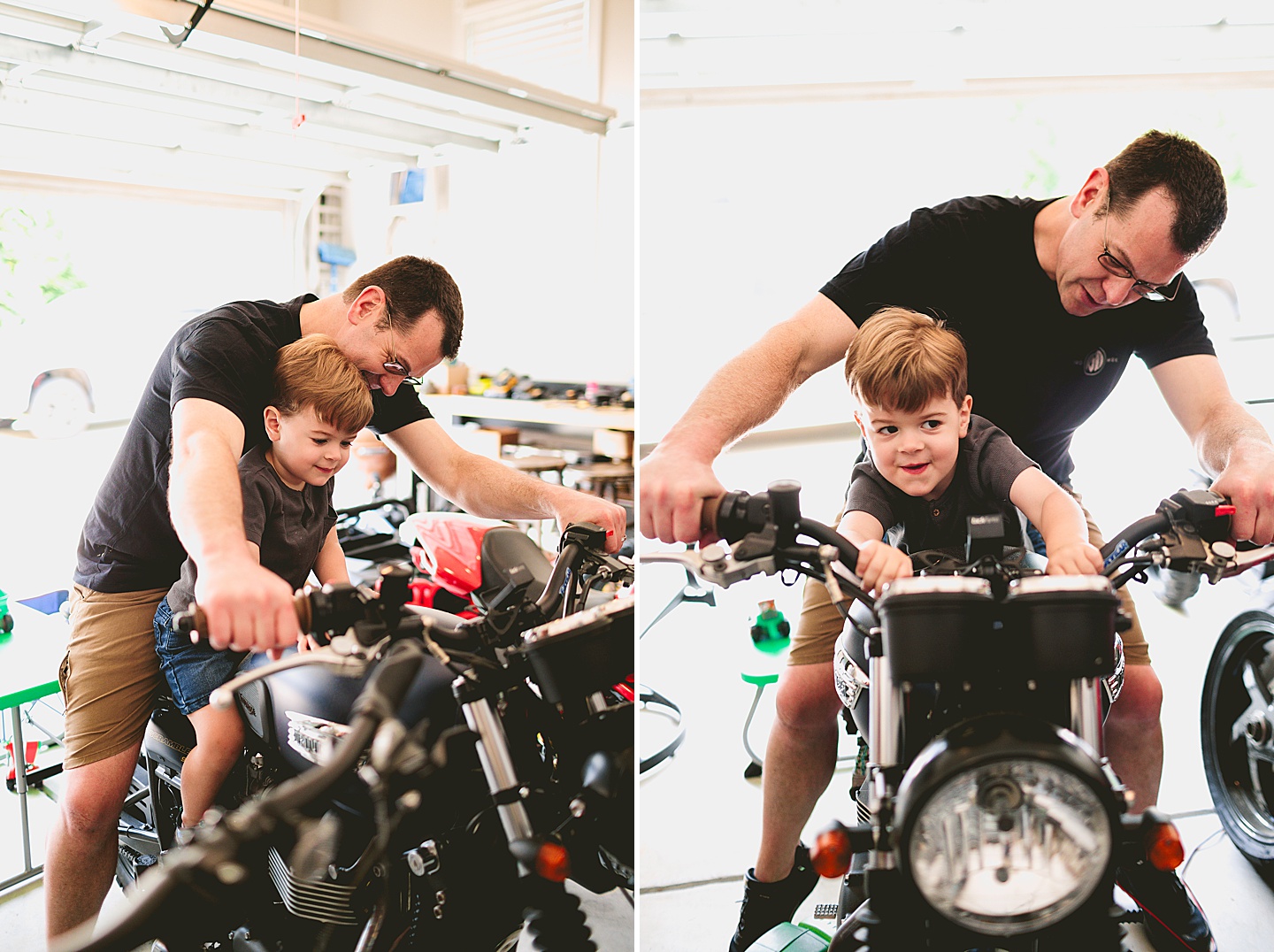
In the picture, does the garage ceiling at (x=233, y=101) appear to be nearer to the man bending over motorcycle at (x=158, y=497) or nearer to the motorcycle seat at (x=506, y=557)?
the man bending over motorcycle at (x=158, y=497)

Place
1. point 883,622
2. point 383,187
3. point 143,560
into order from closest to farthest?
1. point 883,622
2. point 143,560
3. point 383,187

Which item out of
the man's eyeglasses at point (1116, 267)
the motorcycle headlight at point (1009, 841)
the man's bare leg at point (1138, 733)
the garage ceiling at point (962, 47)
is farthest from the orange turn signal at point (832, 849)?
the garage ceiling at point (962, 47)

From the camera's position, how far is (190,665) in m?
1.57

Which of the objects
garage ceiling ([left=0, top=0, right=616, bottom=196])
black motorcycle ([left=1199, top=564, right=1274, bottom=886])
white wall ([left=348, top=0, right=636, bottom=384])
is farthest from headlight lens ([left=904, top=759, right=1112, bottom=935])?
white wall ([left=348, top=0, right=636, bottom=384])

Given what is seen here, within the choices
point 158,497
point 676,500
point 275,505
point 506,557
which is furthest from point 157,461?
point 676,500

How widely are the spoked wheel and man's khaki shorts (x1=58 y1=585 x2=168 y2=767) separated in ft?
8.01

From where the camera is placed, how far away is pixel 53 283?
179 inches

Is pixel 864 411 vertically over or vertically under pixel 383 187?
under

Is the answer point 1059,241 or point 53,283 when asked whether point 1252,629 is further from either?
point 53,283

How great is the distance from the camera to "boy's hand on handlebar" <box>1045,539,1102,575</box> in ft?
3.71

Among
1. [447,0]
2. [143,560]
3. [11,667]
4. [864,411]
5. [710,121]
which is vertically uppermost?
[447,0]

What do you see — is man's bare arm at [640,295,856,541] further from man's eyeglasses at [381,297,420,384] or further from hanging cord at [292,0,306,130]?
hanging cord at [292,0,306,130]

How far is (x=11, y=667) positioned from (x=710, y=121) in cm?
440

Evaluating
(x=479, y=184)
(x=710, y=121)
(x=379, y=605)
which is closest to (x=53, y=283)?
(x=479, y=184)
